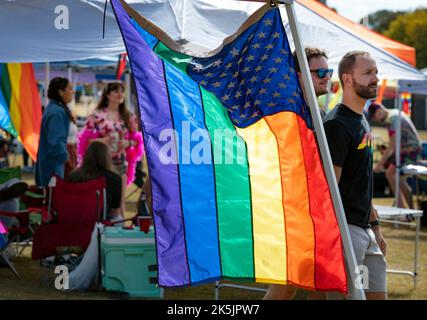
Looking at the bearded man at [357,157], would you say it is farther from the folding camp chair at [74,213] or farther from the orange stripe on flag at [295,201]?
the folding camp chair at [74,213]

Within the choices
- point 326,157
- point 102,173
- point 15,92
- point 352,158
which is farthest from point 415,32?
point 326,157

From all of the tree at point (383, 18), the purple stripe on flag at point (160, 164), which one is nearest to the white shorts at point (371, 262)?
the purple stripe on flag at point (160, 164)

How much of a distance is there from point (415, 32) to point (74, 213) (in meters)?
66.1

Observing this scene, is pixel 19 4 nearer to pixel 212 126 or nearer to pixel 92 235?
pixel 92 235

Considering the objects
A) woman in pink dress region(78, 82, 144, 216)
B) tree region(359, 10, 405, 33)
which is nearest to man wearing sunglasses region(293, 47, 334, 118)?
woman in pink dress region(78, 82, 144, 216)

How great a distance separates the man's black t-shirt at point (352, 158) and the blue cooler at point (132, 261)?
2.98 meters

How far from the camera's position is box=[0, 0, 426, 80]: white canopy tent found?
734cm

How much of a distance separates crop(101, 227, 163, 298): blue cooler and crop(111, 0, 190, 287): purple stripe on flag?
3559 millimetres

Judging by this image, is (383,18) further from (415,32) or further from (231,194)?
(231,194)

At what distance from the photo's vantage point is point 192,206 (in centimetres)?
426

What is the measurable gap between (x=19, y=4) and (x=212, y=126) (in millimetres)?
3425

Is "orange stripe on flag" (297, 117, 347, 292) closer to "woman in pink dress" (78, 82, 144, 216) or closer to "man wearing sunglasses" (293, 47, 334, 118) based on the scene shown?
"man wearing sunglasses" (293, 47, 334, 118)

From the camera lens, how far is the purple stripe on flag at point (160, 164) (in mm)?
4160
